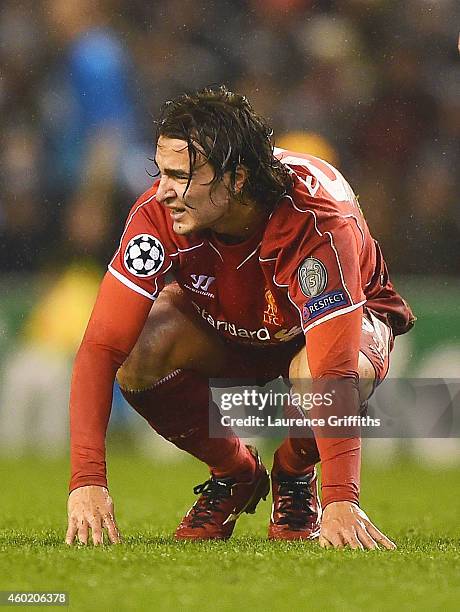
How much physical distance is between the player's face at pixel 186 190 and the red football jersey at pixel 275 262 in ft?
0.44

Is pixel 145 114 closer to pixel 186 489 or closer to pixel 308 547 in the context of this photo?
pixel 186 489

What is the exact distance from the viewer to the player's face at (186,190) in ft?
11.7

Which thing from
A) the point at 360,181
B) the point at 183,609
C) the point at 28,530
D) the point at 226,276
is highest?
the point at 360,181

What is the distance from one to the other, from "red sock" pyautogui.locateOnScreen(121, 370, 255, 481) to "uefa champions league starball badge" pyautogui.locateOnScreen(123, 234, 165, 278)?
422 millimetres

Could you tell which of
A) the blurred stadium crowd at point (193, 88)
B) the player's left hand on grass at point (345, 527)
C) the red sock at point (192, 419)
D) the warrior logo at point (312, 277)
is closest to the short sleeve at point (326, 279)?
Result: the warrior logo at point (312, 277)

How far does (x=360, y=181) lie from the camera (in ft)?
24.6

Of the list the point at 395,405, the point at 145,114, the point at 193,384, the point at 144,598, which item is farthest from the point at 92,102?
the point at 144,598

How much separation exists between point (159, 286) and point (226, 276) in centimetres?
21

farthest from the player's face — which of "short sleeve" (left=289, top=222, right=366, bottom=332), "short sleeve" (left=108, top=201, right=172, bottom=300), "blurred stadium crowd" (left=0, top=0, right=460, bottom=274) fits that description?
"blurred stadium crowd" (left=0, top=0, right=460, bottom=274)

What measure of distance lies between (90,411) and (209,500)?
65 centimetres

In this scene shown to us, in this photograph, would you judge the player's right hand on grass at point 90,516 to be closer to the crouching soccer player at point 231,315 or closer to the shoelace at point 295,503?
the crouching soccer player at point 231,315

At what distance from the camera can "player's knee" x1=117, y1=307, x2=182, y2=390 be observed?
3.98 meters

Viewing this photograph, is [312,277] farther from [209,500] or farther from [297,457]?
[209,500]

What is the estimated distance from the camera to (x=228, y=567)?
3.20m
